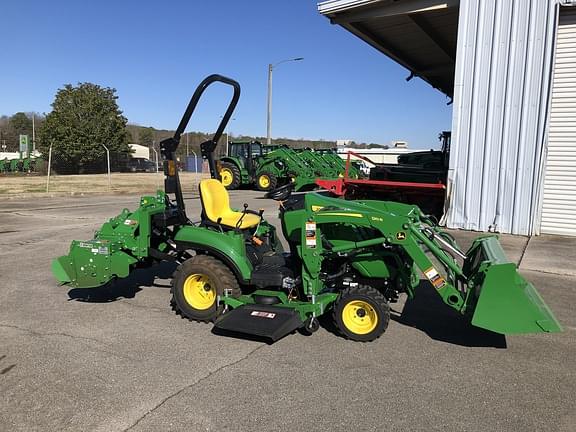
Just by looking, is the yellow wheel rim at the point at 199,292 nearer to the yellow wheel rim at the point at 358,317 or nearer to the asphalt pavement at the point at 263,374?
the asphalt pavement at the point at 263,374

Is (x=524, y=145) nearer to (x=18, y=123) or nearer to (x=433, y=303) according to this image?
(x=433, y=303)

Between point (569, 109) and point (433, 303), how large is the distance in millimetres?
7743

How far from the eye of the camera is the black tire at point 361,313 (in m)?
4.27

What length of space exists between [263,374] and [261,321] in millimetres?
638

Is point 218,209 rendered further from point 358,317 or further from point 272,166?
point 272,166

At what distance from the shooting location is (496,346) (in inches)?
170

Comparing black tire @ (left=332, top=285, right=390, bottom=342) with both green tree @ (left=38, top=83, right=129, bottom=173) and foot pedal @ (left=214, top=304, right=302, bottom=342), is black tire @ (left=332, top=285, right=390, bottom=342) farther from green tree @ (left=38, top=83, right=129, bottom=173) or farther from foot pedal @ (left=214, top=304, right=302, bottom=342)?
green tree @ (left=38, top=83, right=129, bottom=173)

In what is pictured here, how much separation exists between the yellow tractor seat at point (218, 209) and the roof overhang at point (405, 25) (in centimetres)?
841

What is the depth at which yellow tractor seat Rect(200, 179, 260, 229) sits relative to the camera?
5.25 metres

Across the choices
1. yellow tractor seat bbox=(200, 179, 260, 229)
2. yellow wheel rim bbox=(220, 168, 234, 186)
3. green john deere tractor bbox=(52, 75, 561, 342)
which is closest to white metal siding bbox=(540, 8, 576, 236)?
green john deere tractor bbox=(52, 75, 561, 342)

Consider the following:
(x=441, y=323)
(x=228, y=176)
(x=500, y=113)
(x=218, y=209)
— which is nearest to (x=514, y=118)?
(x=500, y=113)

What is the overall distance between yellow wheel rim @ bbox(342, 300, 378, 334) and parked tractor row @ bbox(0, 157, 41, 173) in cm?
3971

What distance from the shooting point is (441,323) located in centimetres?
491

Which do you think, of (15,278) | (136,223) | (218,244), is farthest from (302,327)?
(15,278)
